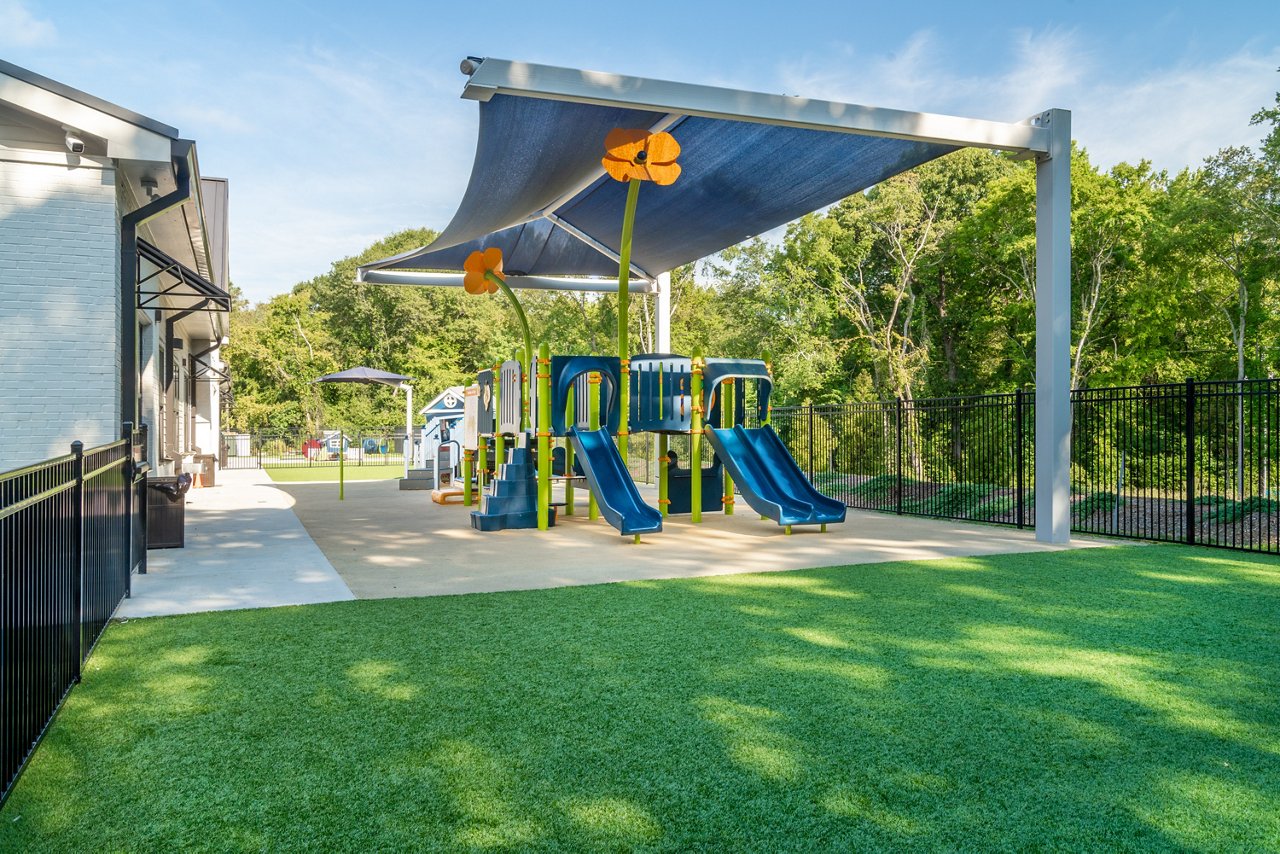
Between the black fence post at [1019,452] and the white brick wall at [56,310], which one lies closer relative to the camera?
the white brick wall at [56,310]

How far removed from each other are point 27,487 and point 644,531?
6.28 metres

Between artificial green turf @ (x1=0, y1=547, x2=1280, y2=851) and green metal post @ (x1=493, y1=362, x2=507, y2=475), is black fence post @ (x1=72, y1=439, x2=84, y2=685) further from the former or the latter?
green metal post @ (x1=493, y1=362, x2=507, y2=475)

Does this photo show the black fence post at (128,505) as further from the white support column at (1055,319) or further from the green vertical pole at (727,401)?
the white support column at (1055,319)

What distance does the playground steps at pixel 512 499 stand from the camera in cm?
1038

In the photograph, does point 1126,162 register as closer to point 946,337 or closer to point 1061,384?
point 946,337

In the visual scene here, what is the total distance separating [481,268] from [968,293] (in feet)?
73.4

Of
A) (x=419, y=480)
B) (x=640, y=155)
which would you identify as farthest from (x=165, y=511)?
(x=419, y=480)

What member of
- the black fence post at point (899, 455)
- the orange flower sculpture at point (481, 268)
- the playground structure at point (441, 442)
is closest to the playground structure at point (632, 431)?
the orange flower sculpture at point (481, 268)

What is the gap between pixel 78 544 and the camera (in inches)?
157

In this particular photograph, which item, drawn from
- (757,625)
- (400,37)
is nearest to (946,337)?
(400,37)

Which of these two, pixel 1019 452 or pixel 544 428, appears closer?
pixel 1019 452

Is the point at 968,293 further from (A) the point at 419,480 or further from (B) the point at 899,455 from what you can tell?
(A) the point at 419,480

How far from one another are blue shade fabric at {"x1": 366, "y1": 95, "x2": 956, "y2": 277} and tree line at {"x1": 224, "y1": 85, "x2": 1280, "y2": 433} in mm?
16138

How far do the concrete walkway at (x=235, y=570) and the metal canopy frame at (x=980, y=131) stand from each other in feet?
12.7
